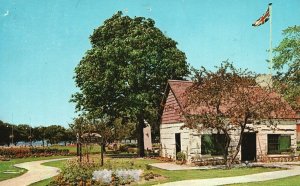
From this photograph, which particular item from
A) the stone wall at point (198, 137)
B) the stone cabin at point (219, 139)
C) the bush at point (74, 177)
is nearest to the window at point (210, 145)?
the stone cabin at point (219, 139)

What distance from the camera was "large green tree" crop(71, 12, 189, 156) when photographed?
34.6 metres

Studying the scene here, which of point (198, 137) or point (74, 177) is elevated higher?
point (198, 137)

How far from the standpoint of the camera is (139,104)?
3444 cm

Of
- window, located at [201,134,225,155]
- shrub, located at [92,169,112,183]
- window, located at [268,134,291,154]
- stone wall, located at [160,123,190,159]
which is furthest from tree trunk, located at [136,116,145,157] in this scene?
shrub, located at [92,169,112,183]

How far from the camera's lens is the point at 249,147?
30219 millimetres

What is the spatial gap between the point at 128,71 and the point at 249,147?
12978mm

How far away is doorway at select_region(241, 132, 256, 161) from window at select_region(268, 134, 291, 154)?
135 centimetres

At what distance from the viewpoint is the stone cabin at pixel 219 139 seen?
27.7 m

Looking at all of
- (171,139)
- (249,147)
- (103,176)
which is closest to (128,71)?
(171,139)

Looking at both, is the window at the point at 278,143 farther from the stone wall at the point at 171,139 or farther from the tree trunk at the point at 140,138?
the tree trunk at the point at 140,138

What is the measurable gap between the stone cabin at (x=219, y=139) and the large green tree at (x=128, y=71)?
4.25m

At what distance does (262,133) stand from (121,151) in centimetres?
2469

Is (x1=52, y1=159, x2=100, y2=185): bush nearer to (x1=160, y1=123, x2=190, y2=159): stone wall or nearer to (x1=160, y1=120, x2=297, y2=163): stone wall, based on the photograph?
(x1=160, y1=120, x2=297, y2=163): stone wall

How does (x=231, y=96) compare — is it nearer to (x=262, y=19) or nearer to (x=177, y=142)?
(x=177, y=142)
